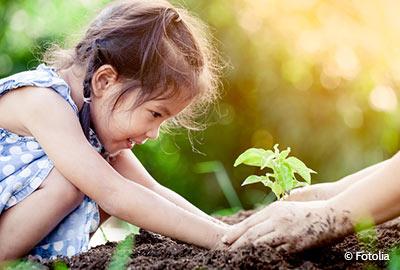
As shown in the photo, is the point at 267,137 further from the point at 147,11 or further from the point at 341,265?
the point at 341,265

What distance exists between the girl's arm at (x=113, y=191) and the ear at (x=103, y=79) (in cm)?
22

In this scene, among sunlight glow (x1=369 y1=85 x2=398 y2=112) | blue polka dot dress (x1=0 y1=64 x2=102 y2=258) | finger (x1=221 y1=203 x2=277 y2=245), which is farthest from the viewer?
sunlight glow (x1=369 y1=85 x2=398 y2=112)

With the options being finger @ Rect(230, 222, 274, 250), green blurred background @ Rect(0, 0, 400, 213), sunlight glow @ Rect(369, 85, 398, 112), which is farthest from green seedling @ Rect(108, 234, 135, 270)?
sunlight glow @ Rect(369, 85, 398, 112)

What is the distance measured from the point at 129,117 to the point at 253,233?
0.69 meters

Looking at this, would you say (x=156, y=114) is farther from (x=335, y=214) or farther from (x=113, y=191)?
(x=335, y=214)

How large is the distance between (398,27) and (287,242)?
262cm

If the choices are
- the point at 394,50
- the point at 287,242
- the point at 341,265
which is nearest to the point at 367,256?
the point at 341,265

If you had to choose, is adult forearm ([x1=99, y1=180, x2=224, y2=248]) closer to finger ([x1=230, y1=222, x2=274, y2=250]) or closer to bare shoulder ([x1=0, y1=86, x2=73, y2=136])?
finger ([x1=230, y1=222, x2=274, y2=250])

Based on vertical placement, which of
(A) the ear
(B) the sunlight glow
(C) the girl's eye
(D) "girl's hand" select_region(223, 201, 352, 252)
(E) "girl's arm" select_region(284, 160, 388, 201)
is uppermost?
(A) the ear

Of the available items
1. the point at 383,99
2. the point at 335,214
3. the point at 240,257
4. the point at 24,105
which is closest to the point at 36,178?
the point at 24,105

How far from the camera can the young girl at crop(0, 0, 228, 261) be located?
7.39 ft

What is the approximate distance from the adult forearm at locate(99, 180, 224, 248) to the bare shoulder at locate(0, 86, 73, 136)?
1.20 feet

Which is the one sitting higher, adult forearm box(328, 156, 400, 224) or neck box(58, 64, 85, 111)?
neck box(58, 64, 85, 111)

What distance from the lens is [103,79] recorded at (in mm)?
2527
